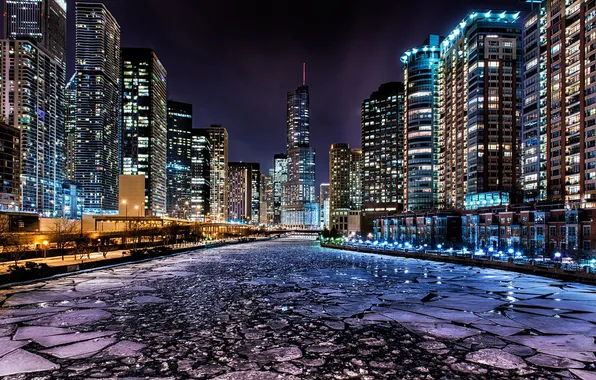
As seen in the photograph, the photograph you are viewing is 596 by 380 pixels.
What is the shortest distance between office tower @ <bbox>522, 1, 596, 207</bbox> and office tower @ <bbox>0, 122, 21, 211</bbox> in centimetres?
13606

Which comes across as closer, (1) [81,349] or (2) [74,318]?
(1) [81,349]

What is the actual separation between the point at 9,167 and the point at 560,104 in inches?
5671

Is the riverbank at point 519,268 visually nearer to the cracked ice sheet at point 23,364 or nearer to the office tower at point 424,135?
the cracked ice sheet at point 23,364

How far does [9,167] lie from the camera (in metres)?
124

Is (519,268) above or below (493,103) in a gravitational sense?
below

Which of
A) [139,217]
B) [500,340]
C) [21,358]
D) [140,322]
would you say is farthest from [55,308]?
[139,217]

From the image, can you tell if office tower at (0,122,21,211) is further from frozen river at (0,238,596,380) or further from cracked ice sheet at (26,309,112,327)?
cracked ice sheet at (26,309,112,327)

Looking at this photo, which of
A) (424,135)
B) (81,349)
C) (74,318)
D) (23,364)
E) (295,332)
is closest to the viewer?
(23,364)

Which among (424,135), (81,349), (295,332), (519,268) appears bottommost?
(519,268)

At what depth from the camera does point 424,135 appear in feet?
545

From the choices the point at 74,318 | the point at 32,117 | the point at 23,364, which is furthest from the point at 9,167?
the point at 23,364

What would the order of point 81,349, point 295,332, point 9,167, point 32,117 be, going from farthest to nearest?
point 32,117, point 9,167, point 295,332, point 81,349

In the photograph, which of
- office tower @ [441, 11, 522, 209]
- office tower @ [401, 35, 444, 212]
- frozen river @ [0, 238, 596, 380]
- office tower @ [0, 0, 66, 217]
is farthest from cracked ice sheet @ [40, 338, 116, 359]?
office tower @ [0, 0, 66, 217]

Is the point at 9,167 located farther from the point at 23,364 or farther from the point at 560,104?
the point at 560,104
